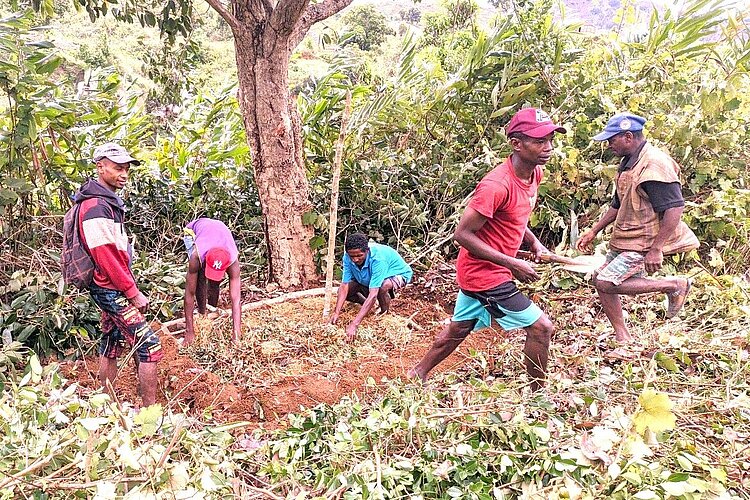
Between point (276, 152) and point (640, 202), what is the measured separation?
111 inches

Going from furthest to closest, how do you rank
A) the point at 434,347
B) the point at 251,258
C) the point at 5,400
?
the point at 251,258, the point at 434,347, the point at 5,400

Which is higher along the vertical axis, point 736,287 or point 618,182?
point 618,182

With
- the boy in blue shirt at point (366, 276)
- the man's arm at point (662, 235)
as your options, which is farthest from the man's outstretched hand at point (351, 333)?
the man's arm at point (662, 235)

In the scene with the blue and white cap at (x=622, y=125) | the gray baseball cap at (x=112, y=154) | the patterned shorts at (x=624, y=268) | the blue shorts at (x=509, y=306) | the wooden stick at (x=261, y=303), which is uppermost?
the gray baseball cap at (x=112, y=154)

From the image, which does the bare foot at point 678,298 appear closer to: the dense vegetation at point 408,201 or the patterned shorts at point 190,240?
the dense vegetation at point 408,201

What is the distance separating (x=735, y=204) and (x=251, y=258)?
13.5 ft

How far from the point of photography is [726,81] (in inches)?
191

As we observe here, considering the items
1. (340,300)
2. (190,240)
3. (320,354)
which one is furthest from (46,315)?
(340,300)

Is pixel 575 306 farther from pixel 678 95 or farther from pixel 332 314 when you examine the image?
pixel 678 95

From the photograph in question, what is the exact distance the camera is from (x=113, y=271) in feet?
9.93

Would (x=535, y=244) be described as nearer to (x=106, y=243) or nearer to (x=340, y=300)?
(x=340, y=300)

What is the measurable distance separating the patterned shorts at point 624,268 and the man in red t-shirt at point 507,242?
2.77ft

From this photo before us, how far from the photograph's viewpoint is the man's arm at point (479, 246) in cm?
281

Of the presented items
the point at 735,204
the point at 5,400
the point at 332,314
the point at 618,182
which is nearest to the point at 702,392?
the point at 618,182
